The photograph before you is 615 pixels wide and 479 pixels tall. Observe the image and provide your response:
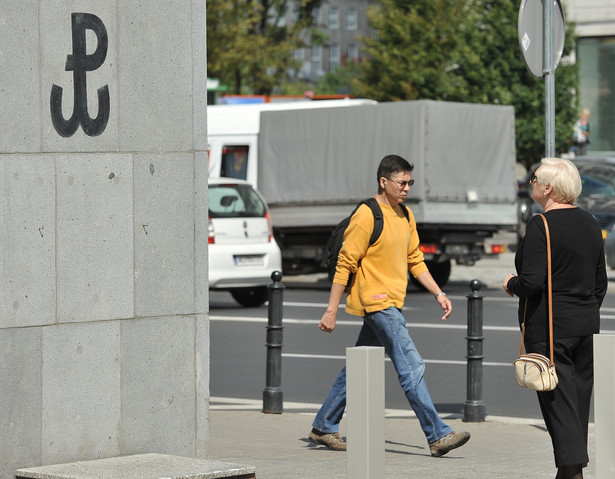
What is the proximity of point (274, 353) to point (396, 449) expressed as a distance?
1.94 metres

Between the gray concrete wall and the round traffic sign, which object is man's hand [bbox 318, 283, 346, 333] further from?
the round traffic sign

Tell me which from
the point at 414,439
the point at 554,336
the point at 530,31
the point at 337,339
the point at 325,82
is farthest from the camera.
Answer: the point at 325,82

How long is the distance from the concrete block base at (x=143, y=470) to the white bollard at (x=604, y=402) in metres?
1.77

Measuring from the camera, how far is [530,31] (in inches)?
399

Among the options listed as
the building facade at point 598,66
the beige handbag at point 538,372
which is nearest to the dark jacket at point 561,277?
the beige handbag at point 538,372

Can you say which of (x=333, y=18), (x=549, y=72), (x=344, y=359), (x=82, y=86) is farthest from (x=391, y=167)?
(x=333, y=18)

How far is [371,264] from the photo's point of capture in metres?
8.54

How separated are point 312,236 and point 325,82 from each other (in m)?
59.3

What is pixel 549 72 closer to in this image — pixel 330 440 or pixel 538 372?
pixel 330 440

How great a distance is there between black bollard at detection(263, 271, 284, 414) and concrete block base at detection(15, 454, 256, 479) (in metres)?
3.67

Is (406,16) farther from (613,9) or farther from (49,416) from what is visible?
(49,416)

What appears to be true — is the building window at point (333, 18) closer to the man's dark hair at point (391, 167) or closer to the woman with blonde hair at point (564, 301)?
the man's dark hair at point (391, 167)

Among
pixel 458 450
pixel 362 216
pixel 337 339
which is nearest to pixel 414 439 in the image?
pixel 458 450

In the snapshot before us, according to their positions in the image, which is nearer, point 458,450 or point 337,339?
point 458,450
